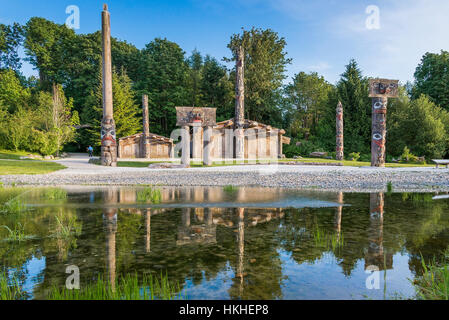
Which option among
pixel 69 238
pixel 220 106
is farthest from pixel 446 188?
pixel 220 106

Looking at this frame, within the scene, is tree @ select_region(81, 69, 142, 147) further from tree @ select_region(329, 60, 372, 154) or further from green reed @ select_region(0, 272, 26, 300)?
green reed @ select_region(0, 272, 26, 300)

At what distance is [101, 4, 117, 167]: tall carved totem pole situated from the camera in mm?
23766

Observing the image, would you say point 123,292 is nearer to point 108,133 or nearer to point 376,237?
point 376,237

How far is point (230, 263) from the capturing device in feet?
15.7

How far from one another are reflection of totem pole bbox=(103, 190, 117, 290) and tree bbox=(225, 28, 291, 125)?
3747cm

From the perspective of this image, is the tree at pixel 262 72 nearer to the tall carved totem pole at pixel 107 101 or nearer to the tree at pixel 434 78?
the tree at pixel 434 78

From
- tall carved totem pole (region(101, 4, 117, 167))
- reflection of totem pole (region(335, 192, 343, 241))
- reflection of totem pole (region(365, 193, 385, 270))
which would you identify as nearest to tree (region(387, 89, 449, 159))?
reflection of totem pole (region(335, 192, 343, 241))

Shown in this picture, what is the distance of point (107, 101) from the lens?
24.1 metres

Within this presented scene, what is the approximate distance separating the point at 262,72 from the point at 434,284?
44.3 metres

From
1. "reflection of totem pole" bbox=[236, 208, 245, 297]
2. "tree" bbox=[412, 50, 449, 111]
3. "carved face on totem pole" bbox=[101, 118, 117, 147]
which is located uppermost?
"tree" bbox=[412, 50, 449, 111]

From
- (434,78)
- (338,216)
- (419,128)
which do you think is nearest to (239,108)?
(338,216)

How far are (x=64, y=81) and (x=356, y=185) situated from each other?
5581 centimetres

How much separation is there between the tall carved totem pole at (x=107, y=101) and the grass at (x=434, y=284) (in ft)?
74.6

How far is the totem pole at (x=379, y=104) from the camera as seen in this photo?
2356 cm
